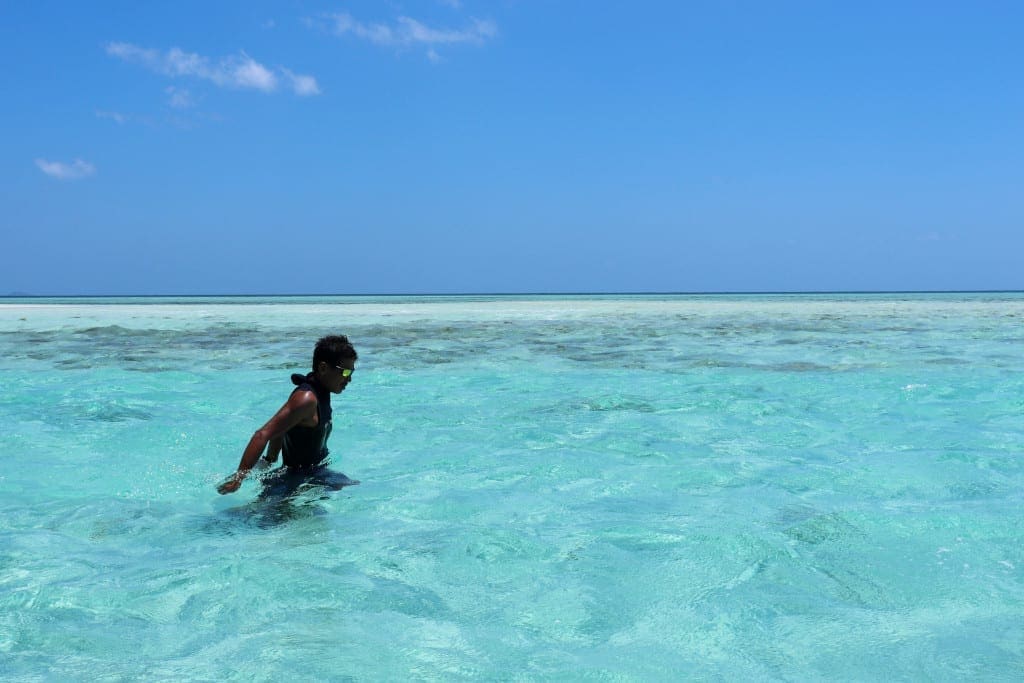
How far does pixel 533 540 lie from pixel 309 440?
1807mm

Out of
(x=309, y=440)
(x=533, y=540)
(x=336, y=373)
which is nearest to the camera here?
(x=533, y=540)

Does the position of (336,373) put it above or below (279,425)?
above

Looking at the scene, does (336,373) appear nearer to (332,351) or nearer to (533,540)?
(332,351)

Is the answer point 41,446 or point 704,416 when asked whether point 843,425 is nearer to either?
point 704,416

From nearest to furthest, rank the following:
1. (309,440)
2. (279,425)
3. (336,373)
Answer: (279,425) < (336,373) < (309,440)

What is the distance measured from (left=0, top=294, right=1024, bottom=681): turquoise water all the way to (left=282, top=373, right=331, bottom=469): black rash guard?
0.26 meters

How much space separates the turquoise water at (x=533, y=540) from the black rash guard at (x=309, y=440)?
262 millimetres

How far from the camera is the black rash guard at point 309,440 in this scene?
5.66 metres

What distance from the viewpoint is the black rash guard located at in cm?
566

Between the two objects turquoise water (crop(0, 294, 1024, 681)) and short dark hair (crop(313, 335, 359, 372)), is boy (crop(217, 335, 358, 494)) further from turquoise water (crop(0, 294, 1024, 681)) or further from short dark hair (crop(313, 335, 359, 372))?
turquoise water (crop(0, 294, 1024, 681))

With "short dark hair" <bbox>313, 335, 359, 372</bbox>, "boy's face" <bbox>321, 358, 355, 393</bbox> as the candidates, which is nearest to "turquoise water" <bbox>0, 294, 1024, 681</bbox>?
"boy's face" <bbox>321, 358, 355, 393</bbox>

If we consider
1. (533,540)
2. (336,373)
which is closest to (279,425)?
(336,373)

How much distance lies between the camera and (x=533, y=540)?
4.98m

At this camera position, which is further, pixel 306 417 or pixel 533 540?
pixel 306 417
